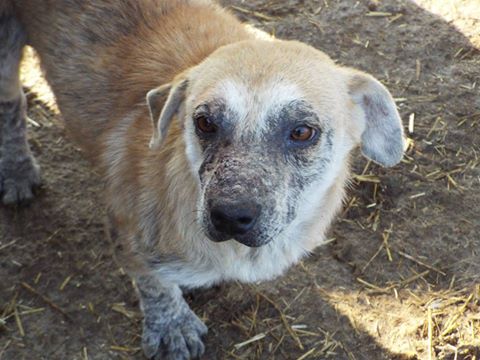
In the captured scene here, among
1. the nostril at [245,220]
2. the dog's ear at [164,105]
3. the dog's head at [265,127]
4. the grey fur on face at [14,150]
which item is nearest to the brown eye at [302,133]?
the dog's head at [265,127]

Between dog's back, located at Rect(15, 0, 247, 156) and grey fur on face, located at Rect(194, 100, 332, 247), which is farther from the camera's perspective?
dog's back, located at Rect(15, 0, 247, 156)

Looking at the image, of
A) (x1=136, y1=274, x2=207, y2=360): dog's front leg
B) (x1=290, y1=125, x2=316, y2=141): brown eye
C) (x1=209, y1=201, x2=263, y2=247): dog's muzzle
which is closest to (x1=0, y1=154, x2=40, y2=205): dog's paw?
(x1=136, y1=274, x2=207, y2=360): dog's front leg

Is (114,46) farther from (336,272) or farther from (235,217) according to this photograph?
(336,272)

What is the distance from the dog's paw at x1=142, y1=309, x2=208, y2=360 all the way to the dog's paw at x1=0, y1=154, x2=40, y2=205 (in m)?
1.43

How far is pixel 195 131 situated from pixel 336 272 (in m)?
1.69

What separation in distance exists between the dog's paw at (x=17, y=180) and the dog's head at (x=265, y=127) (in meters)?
1.82

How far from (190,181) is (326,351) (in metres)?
1.45

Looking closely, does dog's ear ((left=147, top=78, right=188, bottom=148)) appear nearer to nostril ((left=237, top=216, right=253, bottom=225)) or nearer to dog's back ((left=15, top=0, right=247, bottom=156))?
dog's back ((left=15, top=0, right=247, bottom=156))

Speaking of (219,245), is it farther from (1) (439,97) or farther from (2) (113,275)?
(1) (439,97)

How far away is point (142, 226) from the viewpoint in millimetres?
3521

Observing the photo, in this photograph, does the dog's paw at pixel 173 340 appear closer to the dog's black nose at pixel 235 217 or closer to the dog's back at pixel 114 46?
the dog's back at pixel 114 46

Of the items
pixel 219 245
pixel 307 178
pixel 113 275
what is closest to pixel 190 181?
pixel 219 245

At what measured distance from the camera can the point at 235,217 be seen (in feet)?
8.91

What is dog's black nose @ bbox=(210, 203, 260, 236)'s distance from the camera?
2.71 meters
